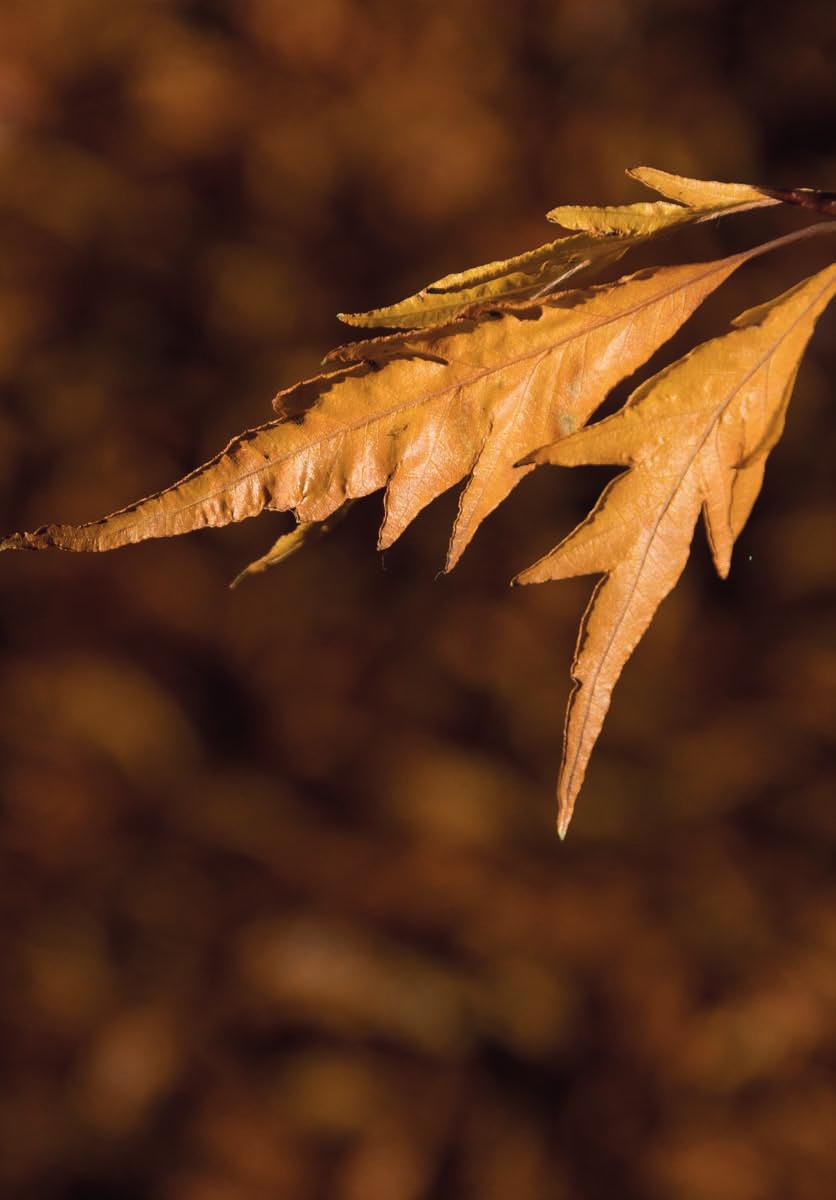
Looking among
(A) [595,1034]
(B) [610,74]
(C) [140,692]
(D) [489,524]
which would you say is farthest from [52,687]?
(B) [610,74]

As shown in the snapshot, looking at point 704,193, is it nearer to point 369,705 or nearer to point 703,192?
point 703,192

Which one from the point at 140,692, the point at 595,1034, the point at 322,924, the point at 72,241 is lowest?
the point at 595,1034

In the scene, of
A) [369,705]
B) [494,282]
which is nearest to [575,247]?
[494,282]

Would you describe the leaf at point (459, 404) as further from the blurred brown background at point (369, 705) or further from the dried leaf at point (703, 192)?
the blurred brown background at point (369, 705)

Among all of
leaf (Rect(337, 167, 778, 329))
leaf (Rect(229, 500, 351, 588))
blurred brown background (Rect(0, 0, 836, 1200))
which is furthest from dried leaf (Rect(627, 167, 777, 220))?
blurred brown background (Rect(0, 0, 836, 1200))

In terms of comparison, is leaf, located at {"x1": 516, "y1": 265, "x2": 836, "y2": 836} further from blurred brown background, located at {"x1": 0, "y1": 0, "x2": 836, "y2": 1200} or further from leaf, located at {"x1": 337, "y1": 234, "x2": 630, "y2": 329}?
blurred brown background, located at {"x1": 0, "y1": 0, "x2": 836, "y2": 1200}

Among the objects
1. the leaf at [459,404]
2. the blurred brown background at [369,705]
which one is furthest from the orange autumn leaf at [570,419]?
the blurred brown background at [369,705]

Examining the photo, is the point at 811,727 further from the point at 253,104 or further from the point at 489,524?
the point at 253,104
